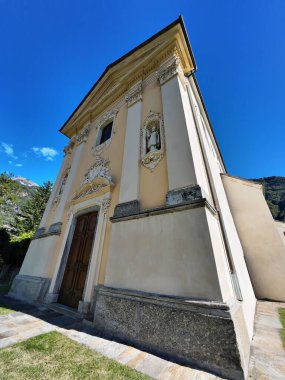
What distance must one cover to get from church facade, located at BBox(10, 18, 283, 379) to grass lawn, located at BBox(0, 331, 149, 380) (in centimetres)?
70

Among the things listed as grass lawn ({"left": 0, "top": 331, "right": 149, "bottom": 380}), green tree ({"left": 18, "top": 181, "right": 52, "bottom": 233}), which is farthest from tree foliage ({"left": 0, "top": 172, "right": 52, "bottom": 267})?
grass lawn ({"left": 0, "top": 331, "right": 149, "bottom": 380})

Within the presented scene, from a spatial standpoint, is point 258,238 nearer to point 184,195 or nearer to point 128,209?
point 184,195

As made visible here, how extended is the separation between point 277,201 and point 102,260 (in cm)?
4582

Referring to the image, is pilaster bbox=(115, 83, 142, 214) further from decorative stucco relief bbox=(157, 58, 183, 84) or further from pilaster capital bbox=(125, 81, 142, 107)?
decorative stucco relief bbox=(157, 58, 183, 84)

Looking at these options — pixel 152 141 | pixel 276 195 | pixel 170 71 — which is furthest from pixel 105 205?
pixel 276 195

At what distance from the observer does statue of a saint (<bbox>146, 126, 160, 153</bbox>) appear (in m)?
4.66

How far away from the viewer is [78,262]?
16.4ft

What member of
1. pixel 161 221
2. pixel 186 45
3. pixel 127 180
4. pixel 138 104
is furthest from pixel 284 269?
pixel 186 45

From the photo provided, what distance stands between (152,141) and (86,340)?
442 centimetres

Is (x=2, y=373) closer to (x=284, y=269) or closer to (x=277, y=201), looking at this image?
(x=284, y=269)

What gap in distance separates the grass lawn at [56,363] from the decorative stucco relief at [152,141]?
3.53 meters

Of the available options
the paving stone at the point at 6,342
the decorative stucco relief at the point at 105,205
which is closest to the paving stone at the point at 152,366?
the paving stone at the point at 6,342

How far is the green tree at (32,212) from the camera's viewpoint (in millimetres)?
24656

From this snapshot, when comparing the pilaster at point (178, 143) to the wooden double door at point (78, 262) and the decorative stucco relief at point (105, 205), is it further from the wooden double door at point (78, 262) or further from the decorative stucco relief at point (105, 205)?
the wooden double door at point (78, 262)
